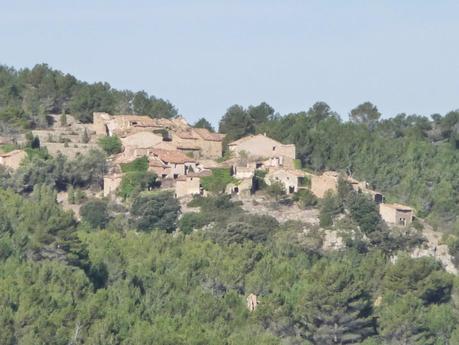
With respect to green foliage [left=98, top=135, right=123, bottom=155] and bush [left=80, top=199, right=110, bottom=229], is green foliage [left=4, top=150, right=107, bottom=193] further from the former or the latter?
bush [left=80, top=199, right=110, bottom=229]

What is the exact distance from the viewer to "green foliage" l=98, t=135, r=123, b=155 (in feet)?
260

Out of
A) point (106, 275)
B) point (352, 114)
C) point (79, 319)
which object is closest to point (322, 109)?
point (352, 114)

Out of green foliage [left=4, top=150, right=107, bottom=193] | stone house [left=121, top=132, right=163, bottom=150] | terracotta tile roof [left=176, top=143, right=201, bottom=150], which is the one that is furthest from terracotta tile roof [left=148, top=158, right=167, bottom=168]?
terracotta tile roof [left=176, top=143, right=201, bottom=150]

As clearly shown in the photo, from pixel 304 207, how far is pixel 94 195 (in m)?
6.36

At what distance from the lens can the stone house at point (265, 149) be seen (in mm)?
77750

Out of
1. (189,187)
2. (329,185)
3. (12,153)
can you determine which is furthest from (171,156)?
(329,185)

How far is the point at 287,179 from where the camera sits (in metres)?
75.6

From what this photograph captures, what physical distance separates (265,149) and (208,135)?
2.95m

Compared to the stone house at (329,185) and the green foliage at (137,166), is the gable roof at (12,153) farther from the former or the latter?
the stone house at (329,185)

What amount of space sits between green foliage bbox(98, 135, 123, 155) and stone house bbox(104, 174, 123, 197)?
3.32 meters

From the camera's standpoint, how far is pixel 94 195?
75938 mm

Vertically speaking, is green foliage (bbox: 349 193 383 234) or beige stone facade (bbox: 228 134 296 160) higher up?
beige stone facade (bbox: 228 134 296 160)

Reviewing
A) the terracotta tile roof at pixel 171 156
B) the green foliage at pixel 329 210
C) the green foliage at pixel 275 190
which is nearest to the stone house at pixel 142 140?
the terracotta tile roof at pixel 171 156

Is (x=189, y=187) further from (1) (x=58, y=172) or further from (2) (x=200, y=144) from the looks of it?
(2) (x=200, y=144)
